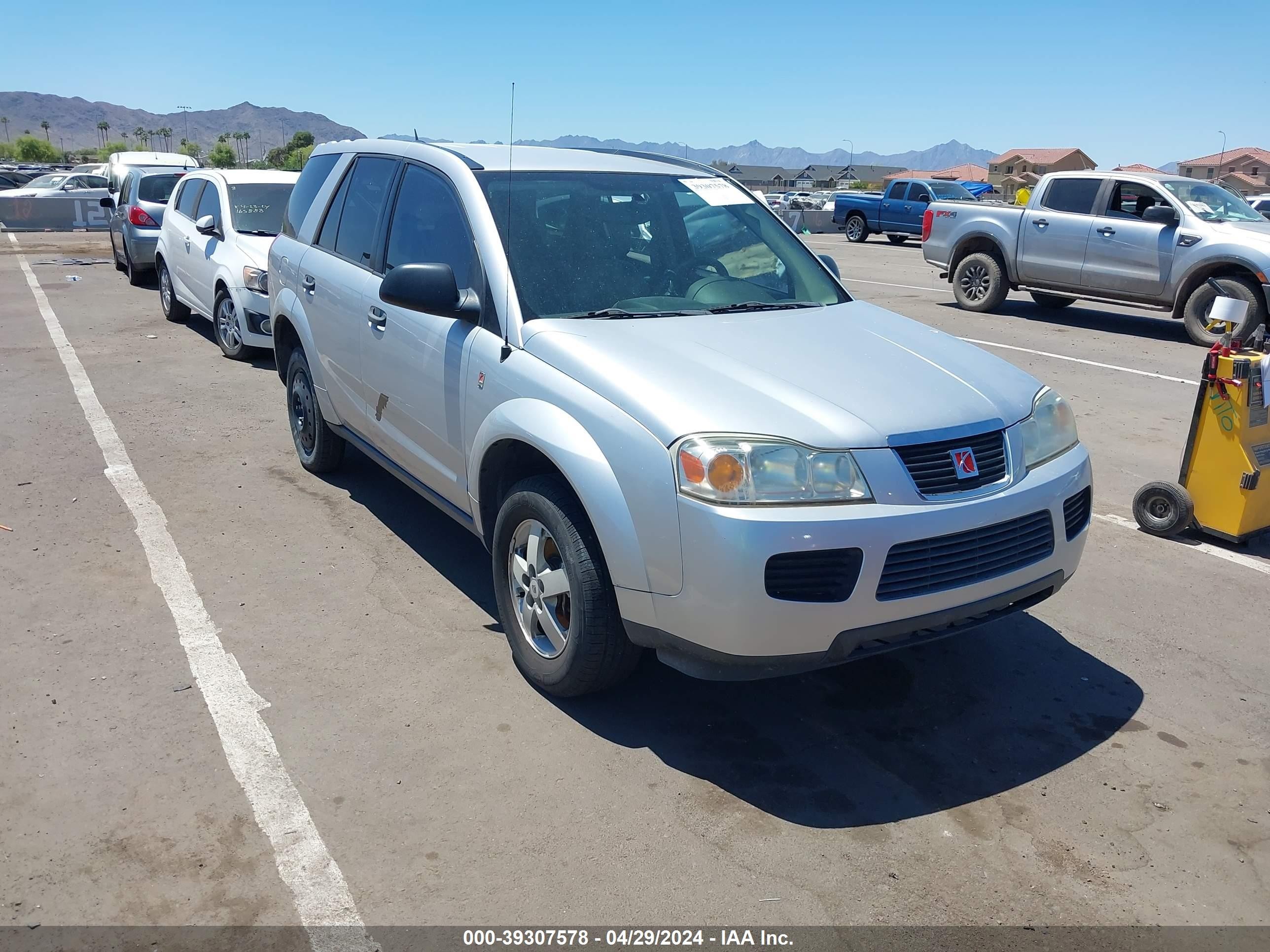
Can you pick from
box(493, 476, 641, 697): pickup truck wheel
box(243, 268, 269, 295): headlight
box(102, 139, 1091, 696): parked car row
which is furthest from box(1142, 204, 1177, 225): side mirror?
box(493, 476, 641, 697): pickup truck wheel

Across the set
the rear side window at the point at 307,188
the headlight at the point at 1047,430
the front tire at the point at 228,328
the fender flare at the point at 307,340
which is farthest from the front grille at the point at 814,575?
the front tire at the point at 228,328

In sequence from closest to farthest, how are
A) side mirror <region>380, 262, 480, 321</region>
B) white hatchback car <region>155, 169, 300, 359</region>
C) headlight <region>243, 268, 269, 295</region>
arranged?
side mirror <region>380, 262, 480, 321</region>
headlight <region>243, 268, 269, 295</region>
white hatchback car <region>155, 169, 300, 359</region>

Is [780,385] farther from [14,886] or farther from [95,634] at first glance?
[95,634]

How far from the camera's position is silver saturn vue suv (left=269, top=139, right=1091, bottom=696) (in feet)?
10.4

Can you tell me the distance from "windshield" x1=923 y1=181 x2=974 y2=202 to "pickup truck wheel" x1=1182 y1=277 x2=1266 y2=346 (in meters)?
15.4

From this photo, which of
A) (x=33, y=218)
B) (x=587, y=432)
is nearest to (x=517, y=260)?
(x=587, y=432)

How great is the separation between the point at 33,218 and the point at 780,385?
31.2m

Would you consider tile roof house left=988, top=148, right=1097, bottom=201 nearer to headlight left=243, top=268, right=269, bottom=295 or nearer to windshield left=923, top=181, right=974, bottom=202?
windshield left=923, top=181, right=974, bottom=202

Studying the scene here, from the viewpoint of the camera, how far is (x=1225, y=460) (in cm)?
540

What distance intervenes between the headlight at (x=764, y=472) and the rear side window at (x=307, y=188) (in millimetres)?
3602

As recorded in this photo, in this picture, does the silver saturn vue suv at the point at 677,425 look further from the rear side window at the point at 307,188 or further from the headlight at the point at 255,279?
the headlight at the point at 255,279

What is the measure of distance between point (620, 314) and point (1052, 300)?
12367 millimetres

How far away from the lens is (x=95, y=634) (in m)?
4.32

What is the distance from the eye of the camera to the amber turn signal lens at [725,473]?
3.14 meters
